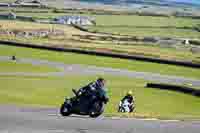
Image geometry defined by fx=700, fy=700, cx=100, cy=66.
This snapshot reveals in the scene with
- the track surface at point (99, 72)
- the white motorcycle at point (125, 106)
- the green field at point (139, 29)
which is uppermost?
the white motorcycle at point (125, 106)

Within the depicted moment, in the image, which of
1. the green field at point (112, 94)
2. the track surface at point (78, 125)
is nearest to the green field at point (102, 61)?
the green field at point (112, 94)

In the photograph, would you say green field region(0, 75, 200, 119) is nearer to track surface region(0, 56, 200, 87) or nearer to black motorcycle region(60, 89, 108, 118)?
track surface region(0, 56, 200, 87)

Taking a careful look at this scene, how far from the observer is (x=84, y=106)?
22.2m

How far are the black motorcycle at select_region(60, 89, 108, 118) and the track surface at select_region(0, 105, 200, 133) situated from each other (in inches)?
29.0

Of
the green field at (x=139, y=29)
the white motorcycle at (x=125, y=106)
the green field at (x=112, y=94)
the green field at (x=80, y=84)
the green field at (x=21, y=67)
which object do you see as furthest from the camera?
the green field at (x=139, y=29)

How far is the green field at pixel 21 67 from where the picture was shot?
54056 mm

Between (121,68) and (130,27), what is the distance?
8907cm

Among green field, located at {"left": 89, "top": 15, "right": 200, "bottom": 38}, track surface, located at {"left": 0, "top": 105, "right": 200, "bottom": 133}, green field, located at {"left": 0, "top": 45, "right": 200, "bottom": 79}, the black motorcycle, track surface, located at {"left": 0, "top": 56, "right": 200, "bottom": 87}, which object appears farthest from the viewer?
green field, located at {"left": 89, "top": 15, "right": 200, "bottom": 38}

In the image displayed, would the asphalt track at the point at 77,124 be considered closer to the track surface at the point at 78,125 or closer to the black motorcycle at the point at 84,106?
the track surface at the point at 78,125

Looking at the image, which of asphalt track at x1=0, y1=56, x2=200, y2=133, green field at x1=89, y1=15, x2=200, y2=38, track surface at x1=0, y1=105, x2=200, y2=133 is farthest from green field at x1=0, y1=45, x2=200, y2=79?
green field at x1=89, y1=15, x2=200, y2=38

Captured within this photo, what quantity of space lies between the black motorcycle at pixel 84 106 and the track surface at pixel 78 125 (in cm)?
74

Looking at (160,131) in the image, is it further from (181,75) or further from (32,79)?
(181,75)

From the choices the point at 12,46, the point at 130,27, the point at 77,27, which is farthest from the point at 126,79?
the point at 130,27

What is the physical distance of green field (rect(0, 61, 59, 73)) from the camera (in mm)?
54056
